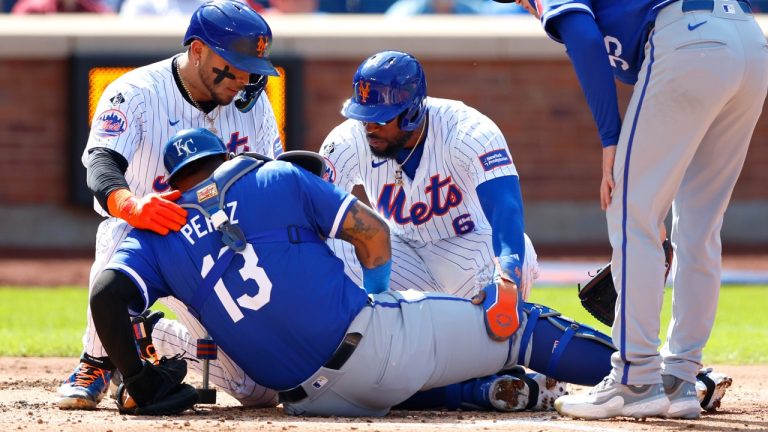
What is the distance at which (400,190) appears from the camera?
233 inches

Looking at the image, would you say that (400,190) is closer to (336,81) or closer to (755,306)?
(755,306)

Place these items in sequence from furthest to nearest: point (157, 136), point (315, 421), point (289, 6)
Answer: point (289, 6) → point (157, 136) → point (315, 421)

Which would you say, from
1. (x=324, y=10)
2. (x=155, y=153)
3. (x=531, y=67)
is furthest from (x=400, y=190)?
(x=324, y=10)

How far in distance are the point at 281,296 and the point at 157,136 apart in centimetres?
136

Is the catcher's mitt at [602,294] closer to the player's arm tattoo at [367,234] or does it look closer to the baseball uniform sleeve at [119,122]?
the player's arm tattoo at [367,234]

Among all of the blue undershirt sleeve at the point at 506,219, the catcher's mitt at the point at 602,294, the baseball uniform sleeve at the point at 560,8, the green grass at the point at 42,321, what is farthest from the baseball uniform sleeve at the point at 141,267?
the green grass at the point at 42,321

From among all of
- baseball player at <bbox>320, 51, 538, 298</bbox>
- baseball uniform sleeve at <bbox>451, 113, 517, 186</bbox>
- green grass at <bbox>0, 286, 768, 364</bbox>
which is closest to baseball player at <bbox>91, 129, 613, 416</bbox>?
baseball player at <bbox>320, 51, 538, 298</bbox>

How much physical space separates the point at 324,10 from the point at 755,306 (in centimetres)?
697

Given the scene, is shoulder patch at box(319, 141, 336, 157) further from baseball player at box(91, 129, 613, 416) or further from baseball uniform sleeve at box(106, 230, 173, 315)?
baseball uniform sleeve at box(106, 230, 173, 315)

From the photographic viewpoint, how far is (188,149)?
4680 millimetres

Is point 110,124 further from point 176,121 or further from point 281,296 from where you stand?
point 281,296

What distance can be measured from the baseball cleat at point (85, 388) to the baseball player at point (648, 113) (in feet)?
5.92

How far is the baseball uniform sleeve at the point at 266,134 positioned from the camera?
5824mm

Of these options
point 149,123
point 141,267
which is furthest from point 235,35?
point 141,267
